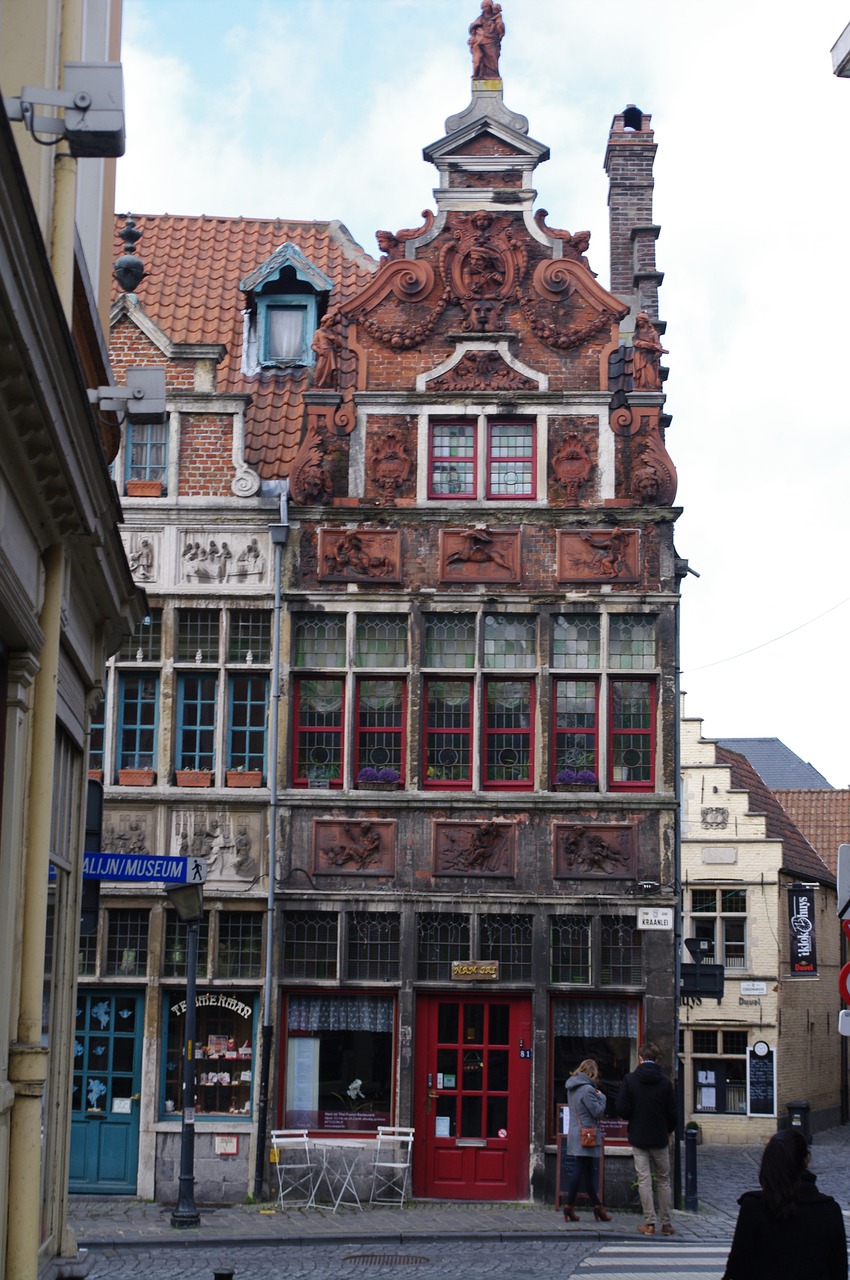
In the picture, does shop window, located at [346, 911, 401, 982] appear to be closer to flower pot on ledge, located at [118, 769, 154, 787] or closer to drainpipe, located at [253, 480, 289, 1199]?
drainpipe, located at [253, 480, 289, 1199]

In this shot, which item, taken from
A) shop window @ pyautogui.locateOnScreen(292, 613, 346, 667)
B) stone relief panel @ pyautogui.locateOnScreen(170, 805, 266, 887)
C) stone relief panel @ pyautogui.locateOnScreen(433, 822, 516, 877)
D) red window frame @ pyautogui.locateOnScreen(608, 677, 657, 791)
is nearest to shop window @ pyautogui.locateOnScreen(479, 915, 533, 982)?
stone relief panel @ pyautogui.locateOnScreen(433, 822, 516, 877)

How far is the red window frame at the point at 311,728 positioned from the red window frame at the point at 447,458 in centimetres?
263

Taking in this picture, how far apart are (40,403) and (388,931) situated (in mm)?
13442

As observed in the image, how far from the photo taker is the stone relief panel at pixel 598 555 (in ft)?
67.9

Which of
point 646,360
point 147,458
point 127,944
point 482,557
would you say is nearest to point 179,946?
point 127,944

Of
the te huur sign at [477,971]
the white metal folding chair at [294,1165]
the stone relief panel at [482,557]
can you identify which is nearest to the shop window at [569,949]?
the te huur sign at [477,971]

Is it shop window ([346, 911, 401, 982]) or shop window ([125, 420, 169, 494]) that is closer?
shop window ([346, 911, 401, 982])

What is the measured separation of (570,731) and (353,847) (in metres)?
2.98

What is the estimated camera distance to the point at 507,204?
2181 centimetres

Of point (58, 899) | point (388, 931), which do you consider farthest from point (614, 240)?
point (58, 899)

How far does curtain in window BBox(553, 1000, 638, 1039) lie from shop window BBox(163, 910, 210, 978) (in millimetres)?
4225

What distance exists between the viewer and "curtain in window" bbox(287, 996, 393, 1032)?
20.0 metres

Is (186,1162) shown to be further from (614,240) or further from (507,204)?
(614,240)

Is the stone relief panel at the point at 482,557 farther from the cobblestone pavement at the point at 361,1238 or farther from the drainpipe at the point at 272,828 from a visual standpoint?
the cobblestone pavement at the point at 361,1238
